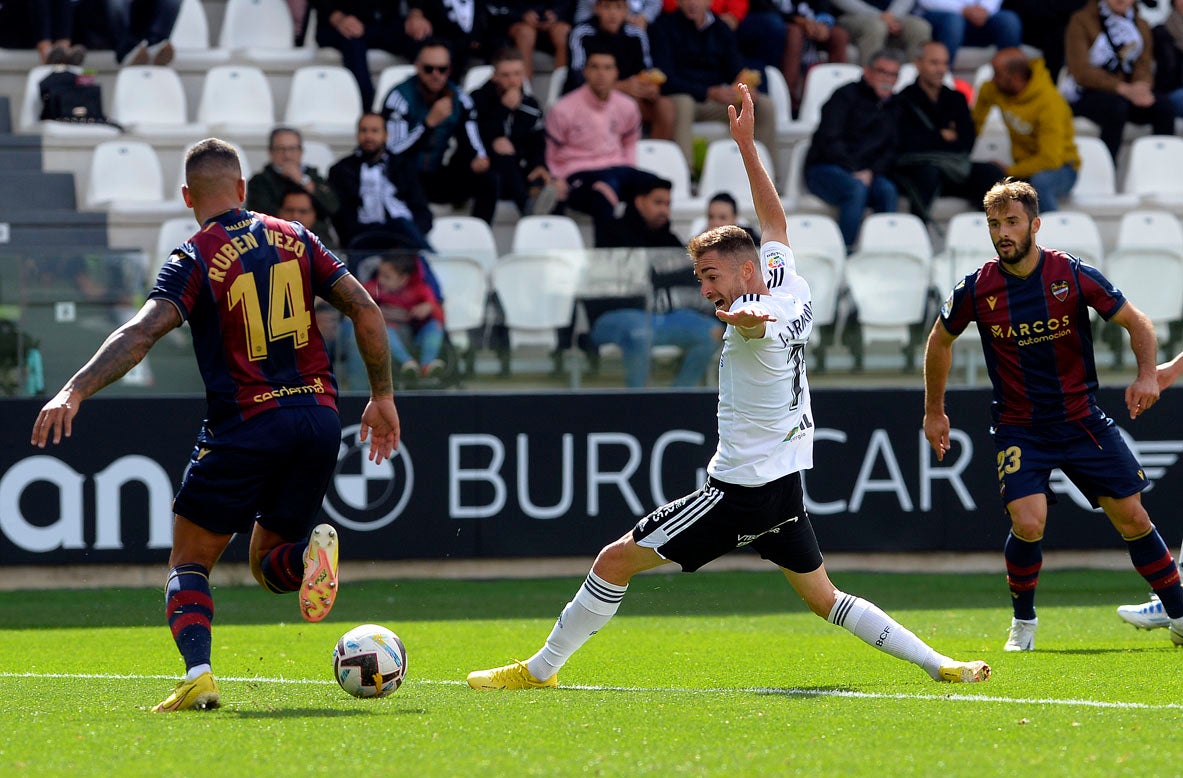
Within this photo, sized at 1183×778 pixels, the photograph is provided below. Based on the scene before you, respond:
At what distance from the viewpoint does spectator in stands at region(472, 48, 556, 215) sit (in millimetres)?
14344

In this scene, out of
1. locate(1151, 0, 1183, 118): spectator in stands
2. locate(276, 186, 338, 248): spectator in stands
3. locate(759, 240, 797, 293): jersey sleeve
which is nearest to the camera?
locate(759, 240, 797, 293): jersey sleeve

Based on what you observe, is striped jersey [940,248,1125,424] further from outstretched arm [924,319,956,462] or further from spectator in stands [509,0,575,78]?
spectator in stands [509,0,575,78]

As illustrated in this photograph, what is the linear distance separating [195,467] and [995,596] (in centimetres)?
664

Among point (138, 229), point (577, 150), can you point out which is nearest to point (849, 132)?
point (577, 150)

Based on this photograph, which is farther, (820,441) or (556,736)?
(820,441)

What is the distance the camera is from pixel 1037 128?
15.4 m

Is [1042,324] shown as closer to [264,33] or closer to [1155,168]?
[1155,168]

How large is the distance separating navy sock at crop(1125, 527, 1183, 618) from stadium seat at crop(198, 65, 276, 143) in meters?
9.77

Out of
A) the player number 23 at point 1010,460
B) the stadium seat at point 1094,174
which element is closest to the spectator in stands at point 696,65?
the stadium seat at point 1094,174

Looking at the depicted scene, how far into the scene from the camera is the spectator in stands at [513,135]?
47.1ft

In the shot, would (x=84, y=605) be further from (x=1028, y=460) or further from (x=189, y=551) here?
(x=1028, y=460)

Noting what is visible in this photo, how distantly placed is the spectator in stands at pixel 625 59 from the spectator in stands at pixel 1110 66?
4405mm

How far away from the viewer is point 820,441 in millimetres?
12109

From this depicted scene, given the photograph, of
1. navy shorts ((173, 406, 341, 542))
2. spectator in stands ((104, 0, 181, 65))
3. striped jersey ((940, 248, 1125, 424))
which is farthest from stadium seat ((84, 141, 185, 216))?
navy shorts ((173, 406, 341, 542))
